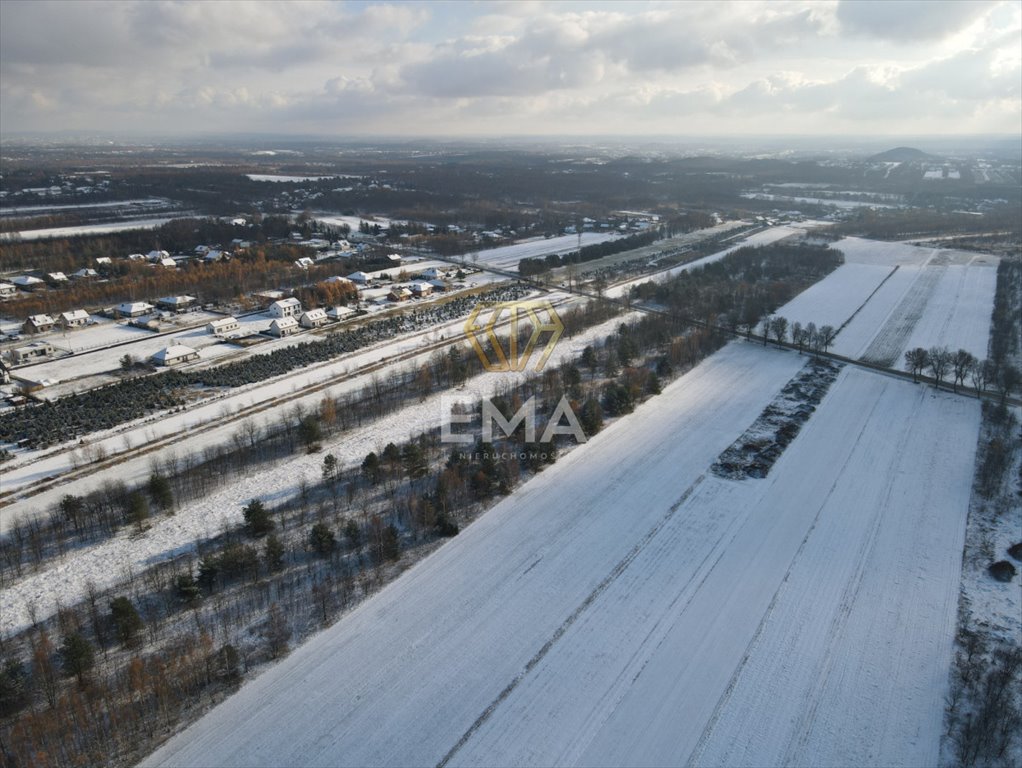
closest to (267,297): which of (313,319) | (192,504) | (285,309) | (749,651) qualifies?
(285,309)

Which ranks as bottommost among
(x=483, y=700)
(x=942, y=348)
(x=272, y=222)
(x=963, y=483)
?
(x=483, y=700)

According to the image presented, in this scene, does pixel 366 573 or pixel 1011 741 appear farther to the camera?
pixel 366 573

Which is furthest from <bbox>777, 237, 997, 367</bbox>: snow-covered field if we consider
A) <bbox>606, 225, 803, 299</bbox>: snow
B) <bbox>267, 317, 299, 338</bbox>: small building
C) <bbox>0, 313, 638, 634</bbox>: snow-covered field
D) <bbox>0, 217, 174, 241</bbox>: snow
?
<bbox>0, 217, 174, 241</bbox>: snow

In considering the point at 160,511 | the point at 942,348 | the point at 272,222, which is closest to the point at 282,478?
the point at 160,511

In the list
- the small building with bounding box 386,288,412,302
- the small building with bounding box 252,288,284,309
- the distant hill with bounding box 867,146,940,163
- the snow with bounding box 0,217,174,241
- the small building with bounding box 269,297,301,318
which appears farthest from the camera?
the distant hill with bounding box 867,146,940,163

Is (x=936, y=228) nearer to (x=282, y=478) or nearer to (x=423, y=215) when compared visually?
(x=423, y=215)

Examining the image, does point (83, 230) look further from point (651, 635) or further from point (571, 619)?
point (651, 635)

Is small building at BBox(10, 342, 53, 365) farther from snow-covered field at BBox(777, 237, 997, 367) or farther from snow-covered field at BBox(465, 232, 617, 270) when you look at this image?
snow-covered field at BBox(777, 237, 997, 367)
